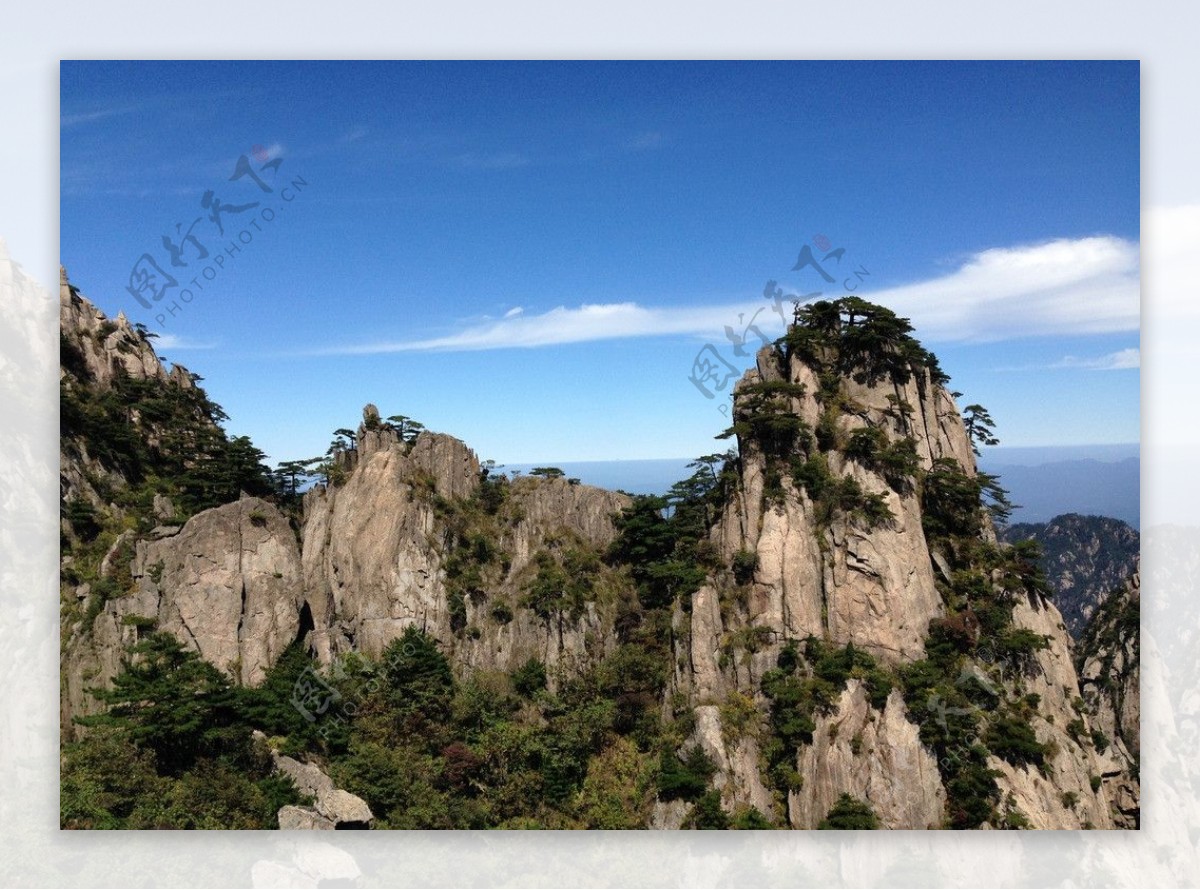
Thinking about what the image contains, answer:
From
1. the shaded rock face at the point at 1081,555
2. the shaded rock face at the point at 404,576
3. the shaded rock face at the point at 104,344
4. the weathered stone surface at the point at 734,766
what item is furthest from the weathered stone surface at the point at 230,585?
the shaded rock face at the point at 1081,555

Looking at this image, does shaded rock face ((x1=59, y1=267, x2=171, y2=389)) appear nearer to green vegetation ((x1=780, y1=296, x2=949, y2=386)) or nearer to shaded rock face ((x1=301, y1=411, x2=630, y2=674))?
shaded rock face ((x1=301, y1=411, x2=630, y2=674))

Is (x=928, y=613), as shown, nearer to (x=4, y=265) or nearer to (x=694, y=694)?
(x=694, y=694)

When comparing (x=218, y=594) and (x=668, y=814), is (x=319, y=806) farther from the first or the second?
(x=218, y=594)

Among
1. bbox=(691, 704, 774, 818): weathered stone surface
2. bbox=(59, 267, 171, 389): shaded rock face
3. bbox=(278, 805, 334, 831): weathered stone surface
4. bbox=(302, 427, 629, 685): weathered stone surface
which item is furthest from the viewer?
bbox=(302, 427, 629, 685): weathered stone surface

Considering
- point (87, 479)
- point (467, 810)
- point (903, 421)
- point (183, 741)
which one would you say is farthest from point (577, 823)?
point (87, 479)

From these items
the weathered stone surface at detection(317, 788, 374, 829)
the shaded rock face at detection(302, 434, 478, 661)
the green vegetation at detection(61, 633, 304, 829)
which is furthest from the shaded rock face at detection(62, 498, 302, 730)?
the weathered stone surface at detection(317, 788, 374, 829)
